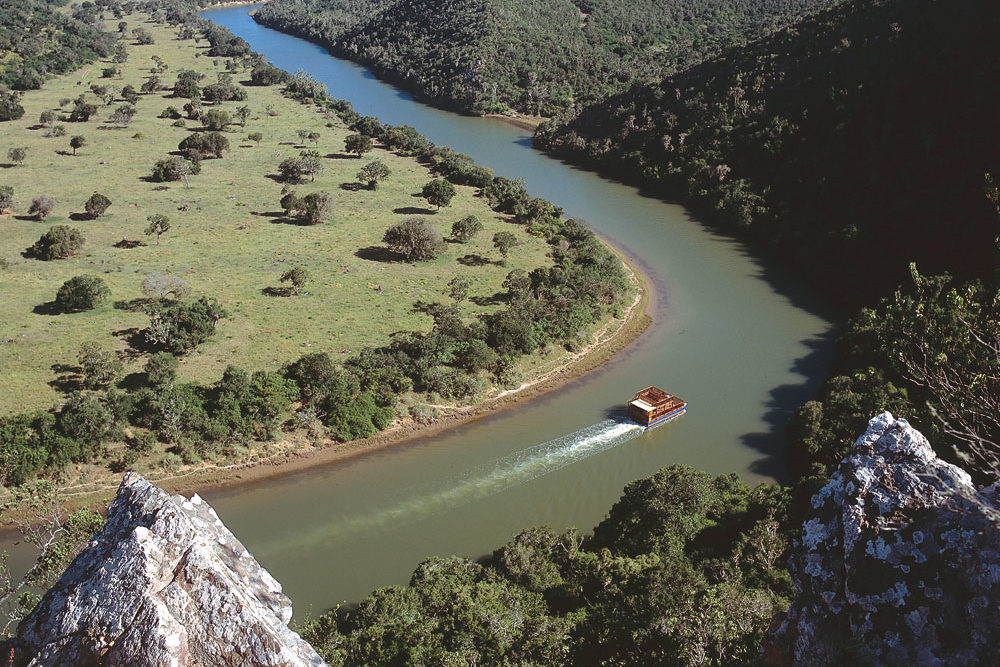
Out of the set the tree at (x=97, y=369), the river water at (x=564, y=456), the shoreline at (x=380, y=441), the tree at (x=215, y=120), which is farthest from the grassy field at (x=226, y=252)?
the river water at (x=564, y=456)

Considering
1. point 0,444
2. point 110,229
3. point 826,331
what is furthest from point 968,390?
point 110,229

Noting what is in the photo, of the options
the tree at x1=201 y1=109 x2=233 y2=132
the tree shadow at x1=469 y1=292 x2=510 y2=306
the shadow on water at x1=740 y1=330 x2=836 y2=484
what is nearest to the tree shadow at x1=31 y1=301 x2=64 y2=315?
the tree shadow at x1=469 y1=292 x2=510 y2=306

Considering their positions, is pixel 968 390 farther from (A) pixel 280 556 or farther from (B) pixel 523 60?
(B) pixel 523 60

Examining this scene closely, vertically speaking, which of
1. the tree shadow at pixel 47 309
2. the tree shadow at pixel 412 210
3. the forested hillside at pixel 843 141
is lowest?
the tree shadow at pixel 47 309

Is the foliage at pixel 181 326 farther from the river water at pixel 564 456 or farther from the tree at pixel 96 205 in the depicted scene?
the tree at pixel 96 205

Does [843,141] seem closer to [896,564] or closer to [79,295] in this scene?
[79,295]

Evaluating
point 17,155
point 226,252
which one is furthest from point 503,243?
point 17,155
